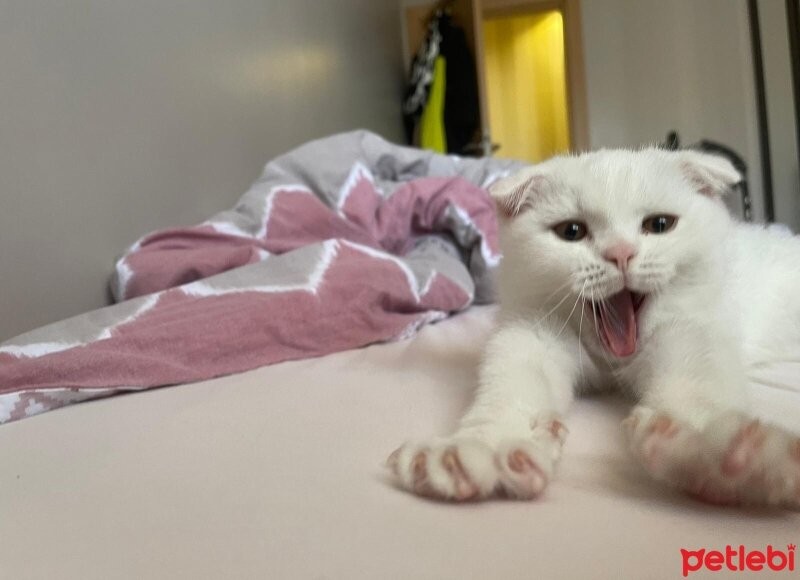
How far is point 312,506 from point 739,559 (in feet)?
1.03

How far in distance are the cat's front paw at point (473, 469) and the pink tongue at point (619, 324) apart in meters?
0.24

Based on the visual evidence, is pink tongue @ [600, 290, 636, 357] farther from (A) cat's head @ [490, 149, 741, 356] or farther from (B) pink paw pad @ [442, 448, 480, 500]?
(B) pink paw pad @ [442, 448, 480, 500]

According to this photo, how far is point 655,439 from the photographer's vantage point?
1.59ft

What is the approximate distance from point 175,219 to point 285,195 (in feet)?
0.96

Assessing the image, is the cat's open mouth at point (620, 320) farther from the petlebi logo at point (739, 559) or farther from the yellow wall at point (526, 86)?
the yellow wall at point (526, 86)

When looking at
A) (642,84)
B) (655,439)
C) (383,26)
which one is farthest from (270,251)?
(642,84)

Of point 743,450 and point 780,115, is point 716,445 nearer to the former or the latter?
point 743,450

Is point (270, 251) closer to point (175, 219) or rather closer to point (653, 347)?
point (175, 219)

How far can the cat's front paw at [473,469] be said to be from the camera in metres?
0.49

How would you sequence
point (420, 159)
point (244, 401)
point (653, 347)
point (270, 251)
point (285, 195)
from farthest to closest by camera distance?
point (420, 159) < point (285, 195) < point (270, 251) < point (244, 401) < point (653, 347)

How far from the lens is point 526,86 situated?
5.46 meters

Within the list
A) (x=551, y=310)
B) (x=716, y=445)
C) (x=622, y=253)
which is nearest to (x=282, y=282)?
(x=551, y=310)

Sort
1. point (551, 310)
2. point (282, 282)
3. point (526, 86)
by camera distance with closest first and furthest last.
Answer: point (551, 310)
point (282, 282)
point (526, 86)

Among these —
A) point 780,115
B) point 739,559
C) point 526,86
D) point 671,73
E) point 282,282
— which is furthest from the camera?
point 526,86
